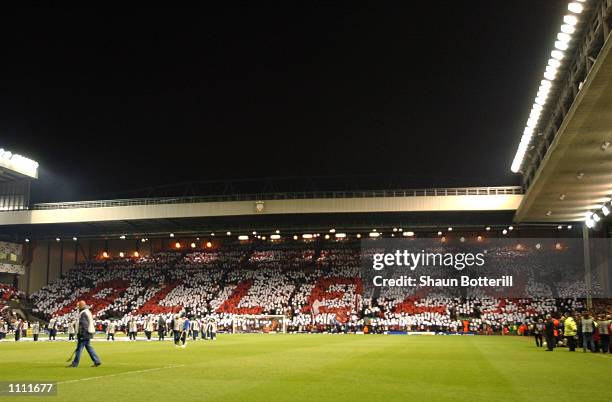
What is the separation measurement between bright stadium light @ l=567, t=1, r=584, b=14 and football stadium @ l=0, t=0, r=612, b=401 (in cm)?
33

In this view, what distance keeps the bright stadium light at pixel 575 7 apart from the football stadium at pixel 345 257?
0.33 metres

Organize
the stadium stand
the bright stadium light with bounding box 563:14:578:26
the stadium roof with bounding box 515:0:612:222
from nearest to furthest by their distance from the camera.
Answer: the stadium roof with bounding box 515:0:612:222 < the bright stadium light with bounding box 563:14:578:26 < the stadium stand

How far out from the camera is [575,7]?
2258 centimetres

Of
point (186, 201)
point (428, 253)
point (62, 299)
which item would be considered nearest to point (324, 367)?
point (186, 201)

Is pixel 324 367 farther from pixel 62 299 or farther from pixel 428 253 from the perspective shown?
pixel 62 299

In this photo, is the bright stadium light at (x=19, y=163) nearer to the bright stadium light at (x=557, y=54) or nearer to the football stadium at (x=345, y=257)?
the football stadium at (x=345, y=257)

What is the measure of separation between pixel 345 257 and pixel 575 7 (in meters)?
45.9

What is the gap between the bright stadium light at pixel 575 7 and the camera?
22.4 m

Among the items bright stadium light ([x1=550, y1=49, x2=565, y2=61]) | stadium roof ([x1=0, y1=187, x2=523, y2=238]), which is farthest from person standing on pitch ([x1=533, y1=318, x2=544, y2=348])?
stadium roof ([x1=0, y1=187, x2=523, y2=238])

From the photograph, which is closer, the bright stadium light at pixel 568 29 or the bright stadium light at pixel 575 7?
the bright stadium light at pixel 575 7

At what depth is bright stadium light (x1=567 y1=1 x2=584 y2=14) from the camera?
22.4m

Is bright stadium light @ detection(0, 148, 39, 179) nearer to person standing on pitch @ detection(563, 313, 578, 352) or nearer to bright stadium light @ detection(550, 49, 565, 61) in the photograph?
bright stadium light @ detection(550, 49, 565, 61)

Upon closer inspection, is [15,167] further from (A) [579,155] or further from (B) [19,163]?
(A) [579,155]

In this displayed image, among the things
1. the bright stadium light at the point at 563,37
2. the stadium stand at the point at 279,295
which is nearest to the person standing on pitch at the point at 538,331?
the bright stadium light at the point at 563,37
